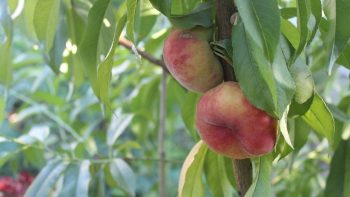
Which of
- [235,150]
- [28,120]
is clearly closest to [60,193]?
[235,150]

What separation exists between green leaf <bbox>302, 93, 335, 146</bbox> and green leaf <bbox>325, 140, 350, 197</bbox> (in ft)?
0.65

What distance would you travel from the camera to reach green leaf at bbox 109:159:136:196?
824 mm

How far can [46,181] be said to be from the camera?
0.82 m

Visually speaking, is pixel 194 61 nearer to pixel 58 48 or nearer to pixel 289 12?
pixel 289 12

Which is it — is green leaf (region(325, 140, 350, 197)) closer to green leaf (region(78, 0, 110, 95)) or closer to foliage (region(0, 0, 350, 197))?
foliage (region(0, 0, 350, 197))

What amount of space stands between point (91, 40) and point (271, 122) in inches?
9.2

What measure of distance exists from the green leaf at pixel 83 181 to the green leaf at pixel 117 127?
0.49 feet

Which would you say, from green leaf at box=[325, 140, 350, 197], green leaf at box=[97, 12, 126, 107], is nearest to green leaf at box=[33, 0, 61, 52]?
green leaf at box=[97, 12, 126, 107]

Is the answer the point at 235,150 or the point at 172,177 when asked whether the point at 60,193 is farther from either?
the point at 172,177

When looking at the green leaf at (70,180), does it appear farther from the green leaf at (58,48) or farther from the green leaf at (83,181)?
the green leaf at (58,48)

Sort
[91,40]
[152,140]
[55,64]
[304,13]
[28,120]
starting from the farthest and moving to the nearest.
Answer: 1. [28,120]
2. [152,140]
3. [55,64]
4. [91,40]
5. [304,13]

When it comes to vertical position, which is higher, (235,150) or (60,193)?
(235,150)

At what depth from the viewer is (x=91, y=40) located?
0.61 metres

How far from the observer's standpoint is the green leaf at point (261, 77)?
43 centimetres
